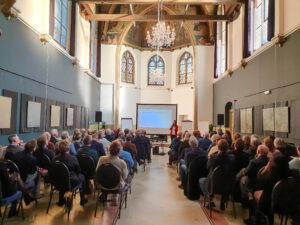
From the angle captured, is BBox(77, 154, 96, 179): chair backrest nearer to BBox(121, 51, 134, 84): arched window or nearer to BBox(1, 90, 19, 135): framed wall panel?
BBox(1, 90, 19, 135): framed wall panel

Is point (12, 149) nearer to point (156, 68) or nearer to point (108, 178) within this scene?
point (108, 178)

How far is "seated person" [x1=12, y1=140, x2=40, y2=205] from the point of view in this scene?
535 cm

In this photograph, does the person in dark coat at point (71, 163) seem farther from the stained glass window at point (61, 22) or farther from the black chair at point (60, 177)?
the stained glass window at point (61, 22)

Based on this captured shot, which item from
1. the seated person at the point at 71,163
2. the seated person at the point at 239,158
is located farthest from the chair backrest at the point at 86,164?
the seated person at the point at 239,158

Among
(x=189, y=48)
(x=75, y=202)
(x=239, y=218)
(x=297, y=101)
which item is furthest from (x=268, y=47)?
(x=189, y=48)

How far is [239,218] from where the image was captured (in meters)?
5.44

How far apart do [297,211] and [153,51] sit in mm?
18439

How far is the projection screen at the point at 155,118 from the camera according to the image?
1738cm

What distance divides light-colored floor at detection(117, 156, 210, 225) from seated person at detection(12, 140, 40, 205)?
1500 mm

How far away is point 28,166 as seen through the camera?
538 centimetres

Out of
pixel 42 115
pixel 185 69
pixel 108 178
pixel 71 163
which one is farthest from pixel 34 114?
pixel 185 69

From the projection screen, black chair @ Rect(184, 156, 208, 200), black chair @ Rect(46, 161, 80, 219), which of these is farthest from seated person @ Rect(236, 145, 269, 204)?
the projection screen

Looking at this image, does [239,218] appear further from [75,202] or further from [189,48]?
[189,48]

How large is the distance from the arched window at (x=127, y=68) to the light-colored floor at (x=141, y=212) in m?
14.0
